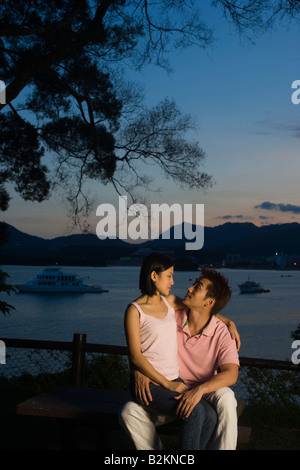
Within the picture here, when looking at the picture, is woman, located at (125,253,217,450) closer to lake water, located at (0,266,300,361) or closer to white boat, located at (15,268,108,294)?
lake water, located at (0,266,300,361)

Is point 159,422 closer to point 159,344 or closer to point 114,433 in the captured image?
point 159,344

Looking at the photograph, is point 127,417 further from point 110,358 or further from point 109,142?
point 109,142

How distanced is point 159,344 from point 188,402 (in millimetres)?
333

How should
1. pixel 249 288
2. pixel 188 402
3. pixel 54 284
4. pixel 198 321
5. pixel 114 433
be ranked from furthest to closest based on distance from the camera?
pixel 249 288, pixel 54 284, pixel 114 433, pixel 198 321, pixel 188 402

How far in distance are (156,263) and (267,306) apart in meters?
62.1

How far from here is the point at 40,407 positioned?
3078 mm

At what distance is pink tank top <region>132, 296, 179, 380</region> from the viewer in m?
2.95

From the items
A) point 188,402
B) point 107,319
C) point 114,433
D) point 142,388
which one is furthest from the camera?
point 107,319

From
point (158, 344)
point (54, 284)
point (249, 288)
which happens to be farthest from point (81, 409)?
point (249, 288)

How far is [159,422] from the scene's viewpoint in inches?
115

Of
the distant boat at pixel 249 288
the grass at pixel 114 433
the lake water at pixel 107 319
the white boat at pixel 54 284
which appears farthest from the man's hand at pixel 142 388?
the distant boat at pixel 249 288

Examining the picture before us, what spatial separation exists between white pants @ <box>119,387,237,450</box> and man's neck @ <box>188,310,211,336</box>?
1.13ft
